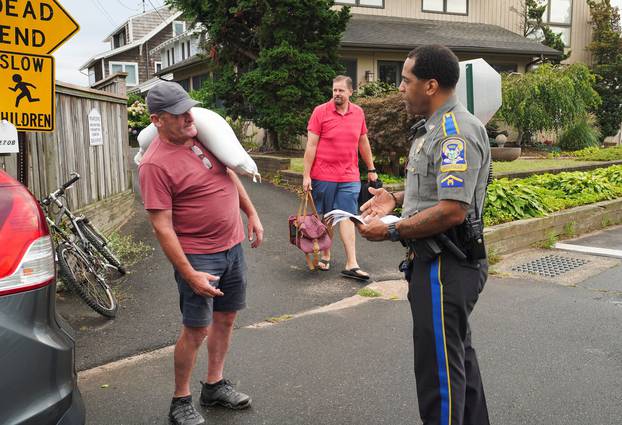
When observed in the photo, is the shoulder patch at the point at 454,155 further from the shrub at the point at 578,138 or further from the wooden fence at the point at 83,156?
the shrub at the point at 578,138

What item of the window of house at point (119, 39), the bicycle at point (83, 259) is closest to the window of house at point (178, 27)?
the window of house at point (119, 39)

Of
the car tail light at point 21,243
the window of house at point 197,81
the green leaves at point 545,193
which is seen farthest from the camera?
the window of house at point 197,81

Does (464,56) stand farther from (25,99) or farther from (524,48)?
(25,99)

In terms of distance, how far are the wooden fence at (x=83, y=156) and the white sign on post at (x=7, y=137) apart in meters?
0.97

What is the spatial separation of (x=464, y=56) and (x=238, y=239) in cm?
2021

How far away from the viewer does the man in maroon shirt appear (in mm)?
2969

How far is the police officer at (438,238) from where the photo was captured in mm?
2518

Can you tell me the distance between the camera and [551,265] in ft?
22.8

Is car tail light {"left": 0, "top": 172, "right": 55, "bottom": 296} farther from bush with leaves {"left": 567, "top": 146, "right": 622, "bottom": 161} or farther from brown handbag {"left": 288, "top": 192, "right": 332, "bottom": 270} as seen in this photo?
bush with leaves {"left": 567, "top": 146, "right": 622, "bottom": 161}

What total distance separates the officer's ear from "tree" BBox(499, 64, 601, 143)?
16.2 meters

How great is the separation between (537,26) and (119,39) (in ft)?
113

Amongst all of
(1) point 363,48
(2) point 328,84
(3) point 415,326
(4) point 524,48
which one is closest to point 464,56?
(4) point 524,48

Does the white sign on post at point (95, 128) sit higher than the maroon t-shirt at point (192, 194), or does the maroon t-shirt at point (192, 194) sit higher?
the white sign on post at point (95, 128)

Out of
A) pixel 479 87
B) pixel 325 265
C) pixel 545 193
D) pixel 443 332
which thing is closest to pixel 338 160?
pixel 325 265
